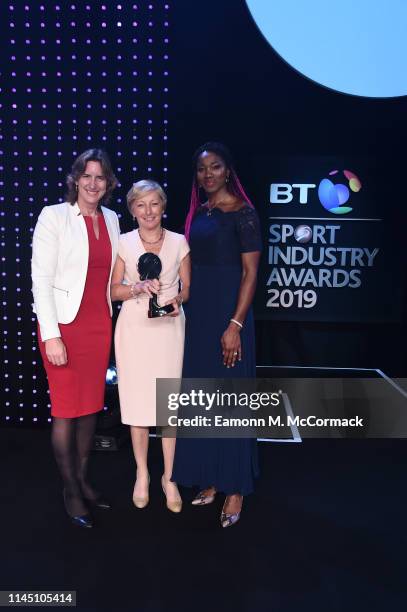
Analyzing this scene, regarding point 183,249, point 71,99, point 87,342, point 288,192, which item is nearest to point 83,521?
point 87,342

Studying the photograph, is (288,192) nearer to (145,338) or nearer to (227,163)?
(227,163)

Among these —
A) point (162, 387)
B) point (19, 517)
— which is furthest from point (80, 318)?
point (19, 517)

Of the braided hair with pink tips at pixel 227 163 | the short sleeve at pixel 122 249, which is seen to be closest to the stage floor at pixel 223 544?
the short sleeve at pixel 122 249

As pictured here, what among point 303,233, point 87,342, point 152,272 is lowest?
point 87,342

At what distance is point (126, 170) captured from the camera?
3.60 meters

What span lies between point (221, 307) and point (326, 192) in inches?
66.6

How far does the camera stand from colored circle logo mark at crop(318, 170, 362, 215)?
3744 mm

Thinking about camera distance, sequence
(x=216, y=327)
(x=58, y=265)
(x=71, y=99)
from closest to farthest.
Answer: (x=58, y=265), (x=216, y=327), (x=71, y=99)

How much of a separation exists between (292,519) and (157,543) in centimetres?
68

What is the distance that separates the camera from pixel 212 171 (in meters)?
2.44

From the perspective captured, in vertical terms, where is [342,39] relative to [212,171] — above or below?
above

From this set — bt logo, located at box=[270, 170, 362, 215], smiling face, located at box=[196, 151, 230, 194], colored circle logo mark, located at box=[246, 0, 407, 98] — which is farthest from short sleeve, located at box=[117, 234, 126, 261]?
colored circle logo mark, located at box=[246, 0, 407, 98]

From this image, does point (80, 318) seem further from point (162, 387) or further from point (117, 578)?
point (117, 578)

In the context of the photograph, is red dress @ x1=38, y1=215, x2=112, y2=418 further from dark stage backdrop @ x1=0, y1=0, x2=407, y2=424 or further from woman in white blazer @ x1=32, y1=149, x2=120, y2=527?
dark stage backdrop @ x1=0, y1=0, x2=407, y2=424
